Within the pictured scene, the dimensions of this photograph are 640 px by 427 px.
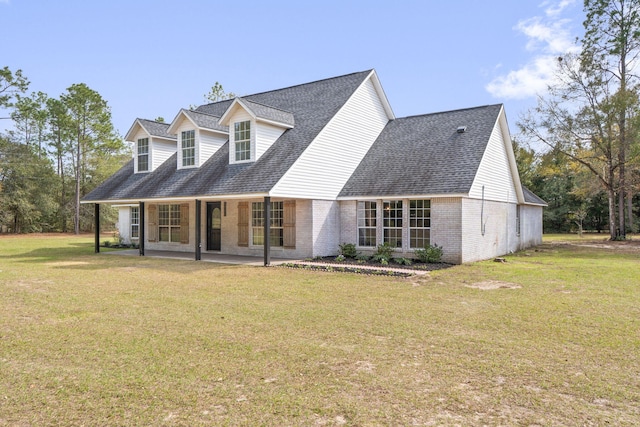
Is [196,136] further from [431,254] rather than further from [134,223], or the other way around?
[431,254]

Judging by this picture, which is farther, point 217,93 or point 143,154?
point 217,93

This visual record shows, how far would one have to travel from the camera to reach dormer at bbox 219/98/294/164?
16.1 meters

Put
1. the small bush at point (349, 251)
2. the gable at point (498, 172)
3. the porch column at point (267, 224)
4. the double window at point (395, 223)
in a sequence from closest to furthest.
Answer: the porch column at point (267, 224)
the double window at point (395, 223)
the gable at point (498, 172)
the small bush at point (349, 251)

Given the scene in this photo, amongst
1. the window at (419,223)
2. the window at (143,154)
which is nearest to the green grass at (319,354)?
the window at (419,223)

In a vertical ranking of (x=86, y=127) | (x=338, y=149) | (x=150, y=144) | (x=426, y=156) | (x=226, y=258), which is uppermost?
(x=86, y=127)

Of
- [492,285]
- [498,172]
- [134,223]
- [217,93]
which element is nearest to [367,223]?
[498,172]

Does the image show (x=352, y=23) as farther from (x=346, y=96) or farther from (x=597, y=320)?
(x=597, y=320)

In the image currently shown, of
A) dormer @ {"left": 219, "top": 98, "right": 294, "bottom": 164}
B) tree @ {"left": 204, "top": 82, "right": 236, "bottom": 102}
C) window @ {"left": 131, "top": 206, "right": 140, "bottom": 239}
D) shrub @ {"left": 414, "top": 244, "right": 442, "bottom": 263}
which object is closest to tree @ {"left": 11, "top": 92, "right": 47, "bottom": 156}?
tree @ {"left": 204, "top": 82, "right": 236, "bottom": 102}

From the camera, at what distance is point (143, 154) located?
20.8 meters

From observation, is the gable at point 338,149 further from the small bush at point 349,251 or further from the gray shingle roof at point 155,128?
the gray shingle roof at point 155,128

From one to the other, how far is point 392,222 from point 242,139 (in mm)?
6610

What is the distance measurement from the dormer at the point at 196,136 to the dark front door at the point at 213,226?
2031 millimetres

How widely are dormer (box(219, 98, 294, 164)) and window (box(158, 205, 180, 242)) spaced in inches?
209

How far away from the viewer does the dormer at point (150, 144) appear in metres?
20.3
